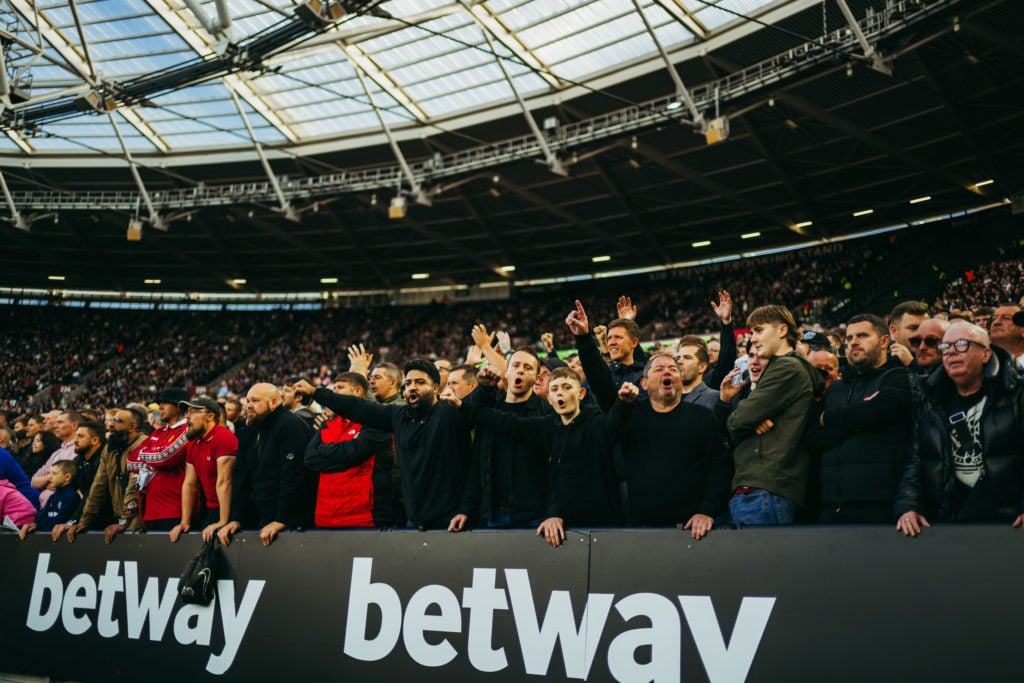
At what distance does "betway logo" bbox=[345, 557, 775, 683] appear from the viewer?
355 centimetres

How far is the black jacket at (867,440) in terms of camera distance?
12.2 feet

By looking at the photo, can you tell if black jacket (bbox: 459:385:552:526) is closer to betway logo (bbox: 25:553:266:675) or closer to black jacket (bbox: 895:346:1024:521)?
betway logo (bbox: 25:553:266:675)

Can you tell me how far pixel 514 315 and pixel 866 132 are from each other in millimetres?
17854

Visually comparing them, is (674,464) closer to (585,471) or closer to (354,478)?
(585,471)

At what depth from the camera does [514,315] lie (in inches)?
1430

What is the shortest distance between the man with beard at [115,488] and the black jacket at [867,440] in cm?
555

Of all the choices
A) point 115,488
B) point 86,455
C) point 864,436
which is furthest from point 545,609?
point 86,455

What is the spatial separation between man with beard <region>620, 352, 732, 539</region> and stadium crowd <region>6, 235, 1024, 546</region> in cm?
1

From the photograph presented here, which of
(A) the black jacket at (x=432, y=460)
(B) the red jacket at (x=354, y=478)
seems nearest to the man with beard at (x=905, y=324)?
(A) the black jacket at (x=432, y=460)

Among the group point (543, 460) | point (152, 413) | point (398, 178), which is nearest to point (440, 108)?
point (398, 178)

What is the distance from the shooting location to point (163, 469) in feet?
21.6

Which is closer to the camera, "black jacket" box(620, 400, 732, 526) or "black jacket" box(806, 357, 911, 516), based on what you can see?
"black jacket" box(806, 357, 911, 516)

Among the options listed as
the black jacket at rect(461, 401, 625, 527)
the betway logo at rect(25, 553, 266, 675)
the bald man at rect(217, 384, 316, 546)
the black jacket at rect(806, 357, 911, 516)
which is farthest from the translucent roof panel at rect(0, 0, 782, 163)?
the black jacket at rect(806, 357, 911, 516)

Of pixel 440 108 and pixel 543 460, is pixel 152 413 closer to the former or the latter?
pixel 543 460
